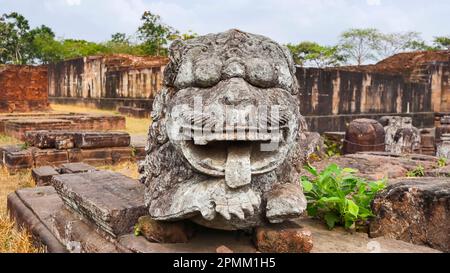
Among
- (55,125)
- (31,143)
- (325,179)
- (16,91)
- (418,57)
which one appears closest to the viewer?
(325,179)

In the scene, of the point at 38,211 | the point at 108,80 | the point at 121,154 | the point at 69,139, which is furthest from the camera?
the point at 108,80

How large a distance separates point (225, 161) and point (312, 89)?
12.0 meters

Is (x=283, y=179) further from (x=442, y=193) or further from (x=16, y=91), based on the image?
(x=16, y=91)

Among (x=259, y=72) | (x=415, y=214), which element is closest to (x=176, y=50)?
(x=259, y=72)

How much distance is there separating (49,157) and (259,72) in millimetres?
5462

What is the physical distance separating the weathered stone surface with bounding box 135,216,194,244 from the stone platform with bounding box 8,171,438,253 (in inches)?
1.3

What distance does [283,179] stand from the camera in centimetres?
223

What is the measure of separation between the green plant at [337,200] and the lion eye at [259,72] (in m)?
0.76

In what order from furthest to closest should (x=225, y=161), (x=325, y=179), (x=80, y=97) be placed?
(x=80, y=97) < (x=325, y=179) < (x=225, y=161)

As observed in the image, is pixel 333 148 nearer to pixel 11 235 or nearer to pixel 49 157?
pixel 49 157

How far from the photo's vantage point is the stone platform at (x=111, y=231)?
2184 mm

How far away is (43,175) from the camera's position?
211 inches

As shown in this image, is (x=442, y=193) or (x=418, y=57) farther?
(x=418, y=57)

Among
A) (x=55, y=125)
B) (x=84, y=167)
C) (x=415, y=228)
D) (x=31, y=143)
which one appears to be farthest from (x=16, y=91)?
(x=415, y=228)
